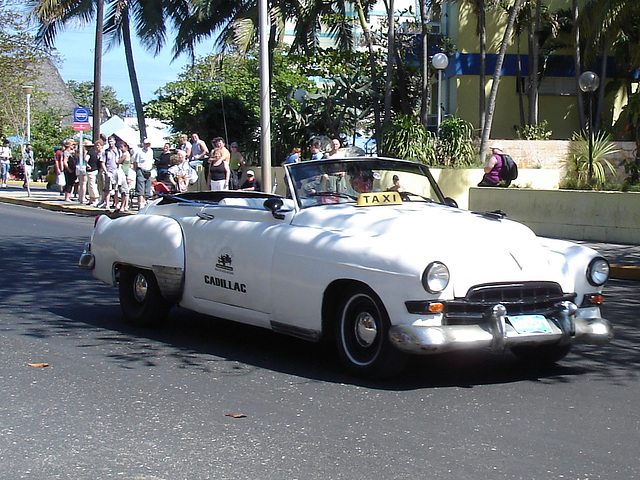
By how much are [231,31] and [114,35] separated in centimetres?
1039

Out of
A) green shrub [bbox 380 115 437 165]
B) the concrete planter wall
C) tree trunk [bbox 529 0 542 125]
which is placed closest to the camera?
the concrete planter wall

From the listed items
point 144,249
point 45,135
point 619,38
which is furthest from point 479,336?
point 45,135

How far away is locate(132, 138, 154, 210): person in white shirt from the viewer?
73.6 feet

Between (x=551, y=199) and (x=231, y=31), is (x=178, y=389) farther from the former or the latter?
(x=231, y=31)

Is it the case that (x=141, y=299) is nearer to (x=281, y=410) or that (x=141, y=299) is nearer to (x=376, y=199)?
(x=376, y=199)

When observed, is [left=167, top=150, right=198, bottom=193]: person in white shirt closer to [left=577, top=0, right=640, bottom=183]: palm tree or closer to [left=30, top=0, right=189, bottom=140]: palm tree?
[left=577, top=0, right=640, bottom=183]: palm tree

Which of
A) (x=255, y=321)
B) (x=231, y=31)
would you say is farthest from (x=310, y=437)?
(x=231, y=31)

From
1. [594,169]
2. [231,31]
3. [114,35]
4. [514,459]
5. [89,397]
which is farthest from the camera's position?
[114,35]

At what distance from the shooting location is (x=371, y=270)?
243 inches

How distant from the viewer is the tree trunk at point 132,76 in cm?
3272

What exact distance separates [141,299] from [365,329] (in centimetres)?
275

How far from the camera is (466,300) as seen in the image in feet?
19.7

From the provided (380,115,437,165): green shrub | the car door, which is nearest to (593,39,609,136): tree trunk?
(380,115,437,165): green shrub

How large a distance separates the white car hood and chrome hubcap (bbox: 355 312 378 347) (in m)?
0.47
